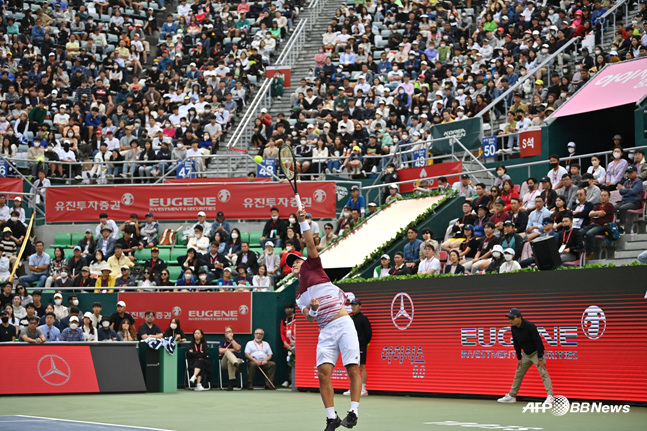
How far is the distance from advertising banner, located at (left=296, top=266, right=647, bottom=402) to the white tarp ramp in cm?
352

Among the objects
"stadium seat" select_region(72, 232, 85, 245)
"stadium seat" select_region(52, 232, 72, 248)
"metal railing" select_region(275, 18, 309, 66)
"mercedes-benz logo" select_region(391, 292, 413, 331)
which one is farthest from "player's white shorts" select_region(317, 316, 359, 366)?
"metal railing" select_region(275, 18, 309, 66)

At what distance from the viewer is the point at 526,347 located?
15.5 m

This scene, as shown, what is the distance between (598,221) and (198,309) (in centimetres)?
1027

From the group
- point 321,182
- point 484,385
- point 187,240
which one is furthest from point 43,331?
point 484,385

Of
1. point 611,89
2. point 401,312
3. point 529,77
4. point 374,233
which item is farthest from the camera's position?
point 529,77

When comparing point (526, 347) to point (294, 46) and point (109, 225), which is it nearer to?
point (109, 225)

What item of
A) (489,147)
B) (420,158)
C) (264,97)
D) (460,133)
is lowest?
(420,158)

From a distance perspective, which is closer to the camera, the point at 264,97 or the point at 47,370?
the point at 47,370

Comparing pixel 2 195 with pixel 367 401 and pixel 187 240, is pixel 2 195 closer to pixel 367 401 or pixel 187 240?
pixel 187 240

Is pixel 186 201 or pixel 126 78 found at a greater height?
pixel 126 78

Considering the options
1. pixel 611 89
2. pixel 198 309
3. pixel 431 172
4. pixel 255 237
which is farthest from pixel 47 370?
pixel 611 89

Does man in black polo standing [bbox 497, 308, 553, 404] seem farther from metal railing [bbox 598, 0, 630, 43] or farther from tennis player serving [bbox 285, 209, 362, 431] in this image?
metal railing [bbox 598, 0, 630, 43]

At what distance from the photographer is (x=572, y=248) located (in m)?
17.5

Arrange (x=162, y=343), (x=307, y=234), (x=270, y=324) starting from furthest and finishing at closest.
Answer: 1. (x=270, y=324)
2. (x=162, y=343)
3. (x=307, y=234)
